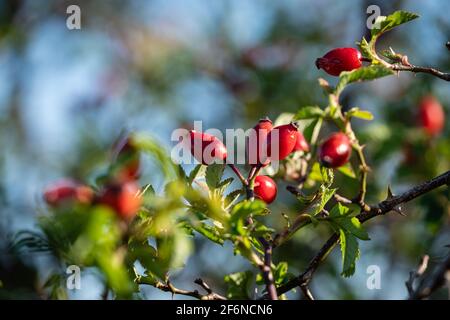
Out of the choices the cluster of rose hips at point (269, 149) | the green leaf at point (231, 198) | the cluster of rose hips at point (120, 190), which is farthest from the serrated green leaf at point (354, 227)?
the cluster of rose hips at point (120, 190)

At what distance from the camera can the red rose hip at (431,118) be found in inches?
112

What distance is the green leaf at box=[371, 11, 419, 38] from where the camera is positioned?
4.82 feet

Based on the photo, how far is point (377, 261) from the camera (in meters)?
3.12

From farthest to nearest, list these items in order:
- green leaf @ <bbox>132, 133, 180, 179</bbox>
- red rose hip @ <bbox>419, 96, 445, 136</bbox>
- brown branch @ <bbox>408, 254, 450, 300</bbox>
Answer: red rose hip @ <bbox>419, 96, 445, 136</bbox>
brown branch @ <bbox>408, 254, 450, 300</bbox>
green leaf @ <bbox>132, 133, 180, 179</bbox>

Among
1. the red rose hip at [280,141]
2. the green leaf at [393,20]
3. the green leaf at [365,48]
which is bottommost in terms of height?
the red rose hip at [280,141]

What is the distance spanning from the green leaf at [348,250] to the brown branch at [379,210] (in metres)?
0.04

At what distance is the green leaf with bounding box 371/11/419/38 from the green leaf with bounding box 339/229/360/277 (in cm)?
45

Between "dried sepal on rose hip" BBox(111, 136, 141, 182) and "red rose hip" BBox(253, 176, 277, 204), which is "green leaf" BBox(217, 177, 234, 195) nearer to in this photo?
"red rose hip" BBox(253, 176, 277, 204)

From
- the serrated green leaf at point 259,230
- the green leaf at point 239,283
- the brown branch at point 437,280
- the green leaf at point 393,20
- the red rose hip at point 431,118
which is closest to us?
the brown branch at point 437,280

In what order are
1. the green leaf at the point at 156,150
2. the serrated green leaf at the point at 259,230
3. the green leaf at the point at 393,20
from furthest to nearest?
the green leaf at the point at 393,20, the serrated green leaf at the point at 259,230, the green leaf at the point at 156,150

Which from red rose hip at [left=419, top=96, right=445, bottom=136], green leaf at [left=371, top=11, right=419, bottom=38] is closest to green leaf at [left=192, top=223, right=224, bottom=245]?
green leaf at [left=371, top=11, right=419, bottom=38]

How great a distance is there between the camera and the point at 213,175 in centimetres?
142

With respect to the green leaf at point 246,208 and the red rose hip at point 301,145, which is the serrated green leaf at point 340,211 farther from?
the red rose hip at point 301,145
